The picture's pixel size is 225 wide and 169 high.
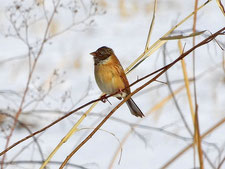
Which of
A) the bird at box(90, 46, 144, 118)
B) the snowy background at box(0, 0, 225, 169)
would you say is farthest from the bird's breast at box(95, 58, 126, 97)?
the snowy background at box(0, 0, 225, 169)

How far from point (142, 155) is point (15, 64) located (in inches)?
135

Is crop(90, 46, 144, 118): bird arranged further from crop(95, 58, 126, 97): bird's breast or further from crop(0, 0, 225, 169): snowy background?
crop(0, 0, 225, 169): snowy background

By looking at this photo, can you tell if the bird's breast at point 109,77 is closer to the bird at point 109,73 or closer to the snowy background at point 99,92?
the bird at point 109,73

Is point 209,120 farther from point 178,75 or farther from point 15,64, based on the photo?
point 15,64

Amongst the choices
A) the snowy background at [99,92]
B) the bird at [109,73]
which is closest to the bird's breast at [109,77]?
the bird at [109,73]

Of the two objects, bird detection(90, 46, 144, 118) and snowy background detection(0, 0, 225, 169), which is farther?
snowy background detection(0, 0, 225, 169)

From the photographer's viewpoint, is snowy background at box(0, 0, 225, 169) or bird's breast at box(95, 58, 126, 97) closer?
bird's breast at box(95, 58, 126, 97)

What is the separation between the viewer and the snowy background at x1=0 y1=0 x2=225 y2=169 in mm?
3316

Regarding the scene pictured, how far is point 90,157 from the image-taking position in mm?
4812

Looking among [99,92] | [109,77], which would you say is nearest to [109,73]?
[109,77]

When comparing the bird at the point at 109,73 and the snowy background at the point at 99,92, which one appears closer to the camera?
the bird at the point at 109,73

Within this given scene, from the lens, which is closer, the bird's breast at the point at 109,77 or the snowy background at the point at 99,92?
the bird's breast at the point at 109,77

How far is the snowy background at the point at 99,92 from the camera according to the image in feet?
10.9

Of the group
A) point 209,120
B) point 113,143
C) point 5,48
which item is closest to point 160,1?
point 5,48
